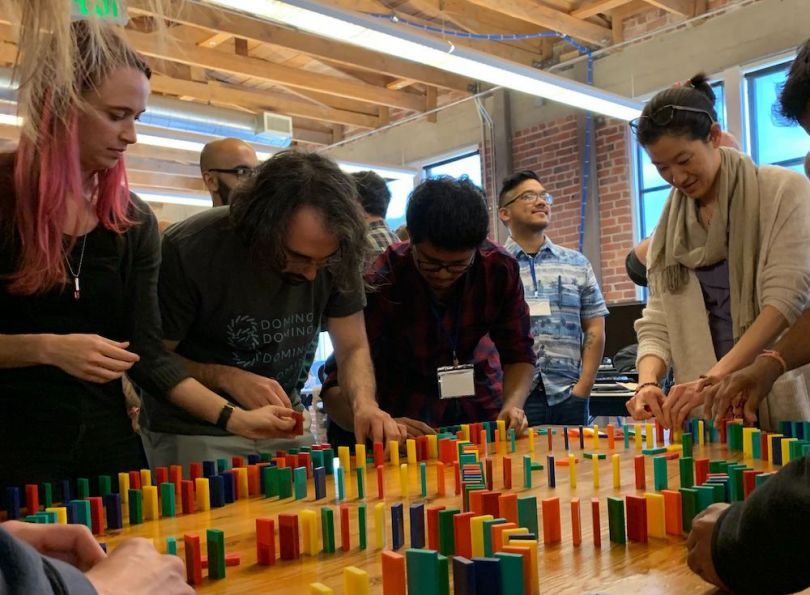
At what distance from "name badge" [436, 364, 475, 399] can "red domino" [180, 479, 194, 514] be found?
1.14m

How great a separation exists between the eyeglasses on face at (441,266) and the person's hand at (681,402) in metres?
0.77

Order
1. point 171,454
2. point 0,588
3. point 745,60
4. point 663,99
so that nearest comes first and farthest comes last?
point 0,588, point 171,454, point 663,99, point 745,60

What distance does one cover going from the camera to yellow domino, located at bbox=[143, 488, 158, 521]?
1714mm

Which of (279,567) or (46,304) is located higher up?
(46,304)

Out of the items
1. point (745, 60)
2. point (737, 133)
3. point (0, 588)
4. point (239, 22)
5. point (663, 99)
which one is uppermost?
point (239, 22)

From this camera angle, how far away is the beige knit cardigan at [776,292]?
2.51 m

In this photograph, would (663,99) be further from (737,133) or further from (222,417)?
(737,133)

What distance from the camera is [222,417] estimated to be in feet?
7.10

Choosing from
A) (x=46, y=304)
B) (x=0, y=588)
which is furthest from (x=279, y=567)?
(x=46, y=304)

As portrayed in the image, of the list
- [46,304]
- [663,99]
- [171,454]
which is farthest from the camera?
[663,99]

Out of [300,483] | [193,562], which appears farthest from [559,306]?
[193,562]

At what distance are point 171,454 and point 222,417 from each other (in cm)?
31

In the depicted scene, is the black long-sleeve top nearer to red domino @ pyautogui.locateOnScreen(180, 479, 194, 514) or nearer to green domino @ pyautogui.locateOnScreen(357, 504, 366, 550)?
green domino @ pyautogui.locateOnScreen(357, 504, 366, 550)

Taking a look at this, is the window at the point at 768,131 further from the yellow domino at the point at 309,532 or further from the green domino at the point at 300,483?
the yellow domino at the point at 309,532
